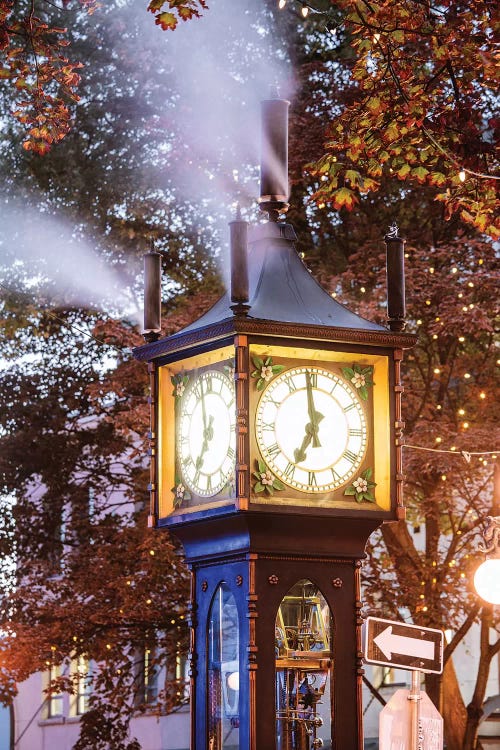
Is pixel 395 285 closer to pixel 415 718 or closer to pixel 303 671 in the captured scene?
pixel 303 671

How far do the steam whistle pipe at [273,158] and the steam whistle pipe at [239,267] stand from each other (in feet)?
1.66

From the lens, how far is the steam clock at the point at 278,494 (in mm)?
5527

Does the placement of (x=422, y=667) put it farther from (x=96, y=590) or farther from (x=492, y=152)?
(x=96, y=590)

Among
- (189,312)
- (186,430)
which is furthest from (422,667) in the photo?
(189,312)

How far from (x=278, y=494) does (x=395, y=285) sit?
46.6 inches

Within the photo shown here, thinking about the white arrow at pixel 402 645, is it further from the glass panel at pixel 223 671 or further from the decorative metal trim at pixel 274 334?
the decorative metal trim at pixel 274 334

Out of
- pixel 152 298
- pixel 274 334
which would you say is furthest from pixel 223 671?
pixel 152 298

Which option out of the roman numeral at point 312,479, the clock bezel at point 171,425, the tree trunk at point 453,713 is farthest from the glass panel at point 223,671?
the tree trunk at point 453,713

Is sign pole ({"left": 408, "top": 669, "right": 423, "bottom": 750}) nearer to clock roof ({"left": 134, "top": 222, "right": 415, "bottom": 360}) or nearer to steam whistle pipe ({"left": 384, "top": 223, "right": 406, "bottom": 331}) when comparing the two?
clock roof ({"left": 134, "top": 222, "right": 415, "bottom": 360})

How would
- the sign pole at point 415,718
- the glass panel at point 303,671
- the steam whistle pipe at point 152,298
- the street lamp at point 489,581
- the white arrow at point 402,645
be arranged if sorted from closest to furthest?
the sign pole at point 415,718 → the white arrow at point 402,645 → the glass panel at point 303,671 → the steam whistle pipe at point 152,298 → the street lamp at point 489,581

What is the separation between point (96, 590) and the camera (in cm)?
1780

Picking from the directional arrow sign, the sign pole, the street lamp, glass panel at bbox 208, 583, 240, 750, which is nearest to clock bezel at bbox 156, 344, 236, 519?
glass panel at bbox 208, 583, 240, 750

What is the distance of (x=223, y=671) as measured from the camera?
5660 millimetres

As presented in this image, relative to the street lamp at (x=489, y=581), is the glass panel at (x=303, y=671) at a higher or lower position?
lower
